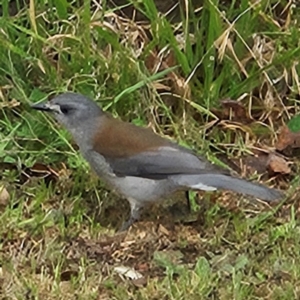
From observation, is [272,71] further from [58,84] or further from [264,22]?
[58,84]

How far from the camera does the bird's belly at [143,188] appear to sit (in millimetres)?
5711

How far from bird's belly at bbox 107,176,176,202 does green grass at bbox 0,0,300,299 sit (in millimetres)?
177

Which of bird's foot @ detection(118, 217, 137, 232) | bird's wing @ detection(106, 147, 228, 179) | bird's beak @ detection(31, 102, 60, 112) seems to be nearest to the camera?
bird's wing @ detection(106, 147, 228, 179)

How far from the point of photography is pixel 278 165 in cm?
632

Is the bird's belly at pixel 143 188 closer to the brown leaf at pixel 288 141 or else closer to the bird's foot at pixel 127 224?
the bird's foot at pixel 127 224

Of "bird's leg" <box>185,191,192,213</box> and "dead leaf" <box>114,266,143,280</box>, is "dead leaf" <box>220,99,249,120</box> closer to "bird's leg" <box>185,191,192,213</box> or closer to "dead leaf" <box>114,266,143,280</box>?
"bird's leg" <box>185,191,192,213</box>

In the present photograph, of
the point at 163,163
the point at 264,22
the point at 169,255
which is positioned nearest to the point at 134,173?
the point at 163,163

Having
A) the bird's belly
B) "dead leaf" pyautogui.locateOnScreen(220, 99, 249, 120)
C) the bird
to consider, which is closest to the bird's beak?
the bird

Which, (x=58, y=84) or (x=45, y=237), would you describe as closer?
(x=45, y=237)

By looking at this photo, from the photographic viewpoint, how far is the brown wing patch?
579cm

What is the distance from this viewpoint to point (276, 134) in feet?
21.9

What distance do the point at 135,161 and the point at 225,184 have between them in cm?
49

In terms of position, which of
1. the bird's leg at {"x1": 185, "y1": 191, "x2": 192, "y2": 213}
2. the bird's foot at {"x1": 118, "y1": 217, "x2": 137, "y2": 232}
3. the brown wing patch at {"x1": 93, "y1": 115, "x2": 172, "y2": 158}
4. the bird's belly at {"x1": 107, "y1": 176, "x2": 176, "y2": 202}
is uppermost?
the brown wing patch at {"x1": 93, "y1": 115, "x2": 172, "y2": 158}

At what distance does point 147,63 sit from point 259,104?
706 mm
